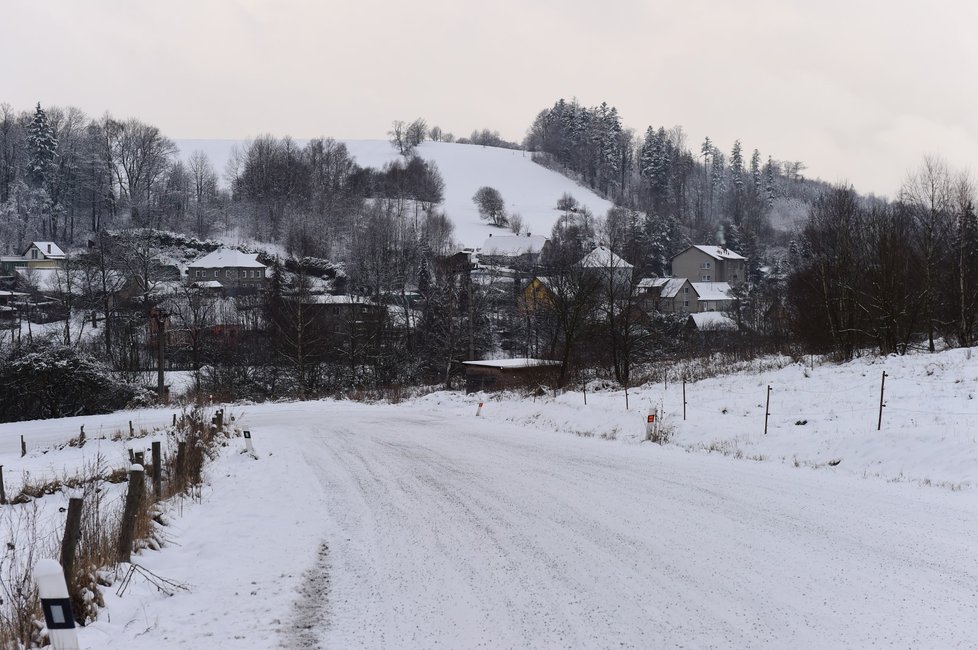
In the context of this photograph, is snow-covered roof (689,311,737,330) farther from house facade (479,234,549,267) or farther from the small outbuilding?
the small outbuilding

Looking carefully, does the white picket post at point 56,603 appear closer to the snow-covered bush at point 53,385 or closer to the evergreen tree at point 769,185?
the snow-covered bush at point 53,385

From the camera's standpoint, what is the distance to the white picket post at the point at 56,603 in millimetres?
4117

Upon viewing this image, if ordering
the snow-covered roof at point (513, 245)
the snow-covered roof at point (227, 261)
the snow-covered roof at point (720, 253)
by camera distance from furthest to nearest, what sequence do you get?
the snow-covered roof at point (720, 253) → the snow-covered roof at point (513, 245) → the snow-covered roof at point (227, 261)

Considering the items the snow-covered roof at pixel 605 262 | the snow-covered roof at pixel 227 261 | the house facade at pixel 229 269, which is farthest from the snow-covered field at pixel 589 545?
the snow-covered roof at pixel 227 261

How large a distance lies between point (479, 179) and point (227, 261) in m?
76.1

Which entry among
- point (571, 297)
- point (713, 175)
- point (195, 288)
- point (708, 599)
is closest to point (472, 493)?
point (708, 599)

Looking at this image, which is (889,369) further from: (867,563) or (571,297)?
(867,563)

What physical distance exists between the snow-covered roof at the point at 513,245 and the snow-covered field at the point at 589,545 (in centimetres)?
8412

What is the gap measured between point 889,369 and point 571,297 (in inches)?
686

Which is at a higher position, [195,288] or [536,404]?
[195,288]

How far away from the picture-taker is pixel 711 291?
91.1 meters

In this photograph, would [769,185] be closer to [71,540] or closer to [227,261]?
[227,261]

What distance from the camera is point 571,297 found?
3800 centimetres

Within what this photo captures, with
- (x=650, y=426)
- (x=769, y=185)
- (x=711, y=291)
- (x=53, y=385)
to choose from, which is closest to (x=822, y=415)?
(x=650, y=426)
